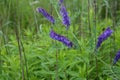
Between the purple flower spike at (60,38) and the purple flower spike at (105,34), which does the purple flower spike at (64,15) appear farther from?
the purple flower spike at (105,34)

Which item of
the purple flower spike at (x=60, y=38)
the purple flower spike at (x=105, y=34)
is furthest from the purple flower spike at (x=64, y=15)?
the purple flower spike at (x=105, y=34)

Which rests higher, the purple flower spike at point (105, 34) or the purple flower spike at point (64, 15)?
the purple flower spike at point (64, 15)

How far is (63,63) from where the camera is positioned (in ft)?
6.57

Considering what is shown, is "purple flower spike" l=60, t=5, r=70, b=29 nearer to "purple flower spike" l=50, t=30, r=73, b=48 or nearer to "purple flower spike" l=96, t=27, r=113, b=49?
"purple flower spike" l=50, t=30, r=73, b=48

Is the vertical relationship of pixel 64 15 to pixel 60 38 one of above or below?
above

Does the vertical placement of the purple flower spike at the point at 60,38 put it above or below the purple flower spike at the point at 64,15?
below

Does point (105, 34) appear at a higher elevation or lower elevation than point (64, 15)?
lower

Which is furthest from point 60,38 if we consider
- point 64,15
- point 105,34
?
point 105,34

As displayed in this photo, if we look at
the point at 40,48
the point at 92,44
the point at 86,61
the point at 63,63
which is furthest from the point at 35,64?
the point at 92,44

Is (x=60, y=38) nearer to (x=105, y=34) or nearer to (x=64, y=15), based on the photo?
(x=64, y=15)

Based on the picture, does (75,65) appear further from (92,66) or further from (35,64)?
(35,64)

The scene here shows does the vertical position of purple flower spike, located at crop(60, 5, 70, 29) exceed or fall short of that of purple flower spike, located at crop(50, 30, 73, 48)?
it exceeds it

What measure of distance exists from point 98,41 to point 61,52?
1.28 feet

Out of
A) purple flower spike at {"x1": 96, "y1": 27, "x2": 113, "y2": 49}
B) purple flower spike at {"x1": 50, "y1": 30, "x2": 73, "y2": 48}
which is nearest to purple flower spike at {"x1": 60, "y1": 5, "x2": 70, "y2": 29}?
purple flower spike at {"x1": 50, "y1": 30, "x2": 73, "y2": 48}
